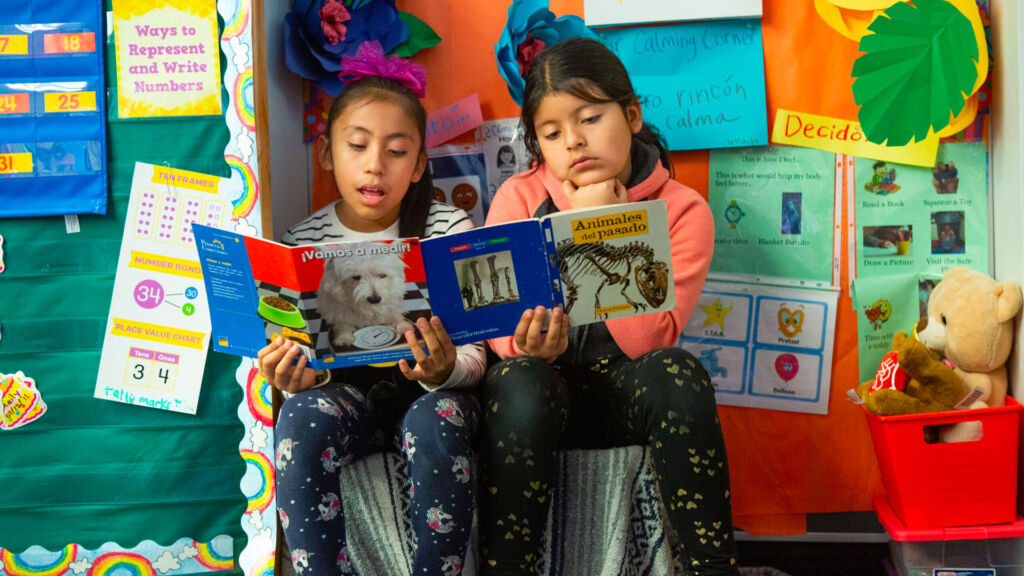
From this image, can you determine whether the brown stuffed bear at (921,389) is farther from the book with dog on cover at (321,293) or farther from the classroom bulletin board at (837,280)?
the book with dog on cover at (321,293)

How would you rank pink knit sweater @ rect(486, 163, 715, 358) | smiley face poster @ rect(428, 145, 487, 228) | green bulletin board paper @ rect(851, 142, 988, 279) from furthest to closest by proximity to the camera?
smiley face poster @ rect(428, 145, 487, 228) < green bulletin board paper @ rect(851, 142, 988, 279) < pink knit sweater @ rect(486, 163, 715, 358)

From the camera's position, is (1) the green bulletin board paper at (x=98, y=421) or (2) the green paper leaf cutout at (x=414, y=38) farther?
(2) the green paper leaf cutout at (x=414, y=38)

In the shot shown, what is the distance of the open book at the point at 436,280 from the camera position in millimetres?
1055

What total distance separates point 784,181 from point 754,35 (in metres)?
0.28

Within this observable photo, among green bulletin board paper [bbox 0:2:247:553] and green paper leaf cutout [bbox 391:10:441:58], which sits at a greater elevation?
green paper leaf cutout [bbox 391:10:441:58]

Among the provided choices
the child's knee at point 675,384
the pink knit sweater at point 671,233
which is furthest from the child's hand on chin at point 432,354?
the child's knee at point 675,384

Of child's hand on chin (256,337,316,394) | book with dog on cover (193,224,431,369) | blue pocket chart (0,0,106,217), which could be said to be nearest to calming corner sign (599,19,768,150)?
book with dog on cover (193,224,431,369)

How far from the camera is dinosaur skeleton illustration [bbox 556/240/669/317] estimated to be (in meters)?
1.07

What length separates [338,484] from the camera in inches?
43.9

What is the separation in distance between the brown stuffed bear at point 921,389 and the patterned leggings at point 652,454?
371mm

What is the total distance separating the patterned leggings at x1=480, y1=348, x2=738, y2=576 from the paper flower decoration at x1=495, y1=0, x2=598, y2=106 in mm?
599

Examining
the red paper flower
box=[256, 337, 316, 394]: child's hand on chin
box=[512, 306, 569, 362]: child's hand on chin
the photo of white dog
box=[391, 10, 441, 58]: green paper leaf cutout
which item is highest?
box=[391, 10, 441, 58]: green paper leaf cutout

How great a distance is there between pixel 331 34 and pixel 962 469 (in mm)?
1300

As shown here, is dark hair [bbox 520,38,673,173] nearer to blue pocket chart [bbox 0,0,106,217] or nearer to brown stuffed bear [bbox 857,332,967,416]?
brown stuffed bear [bbox 857,332,967,416]
